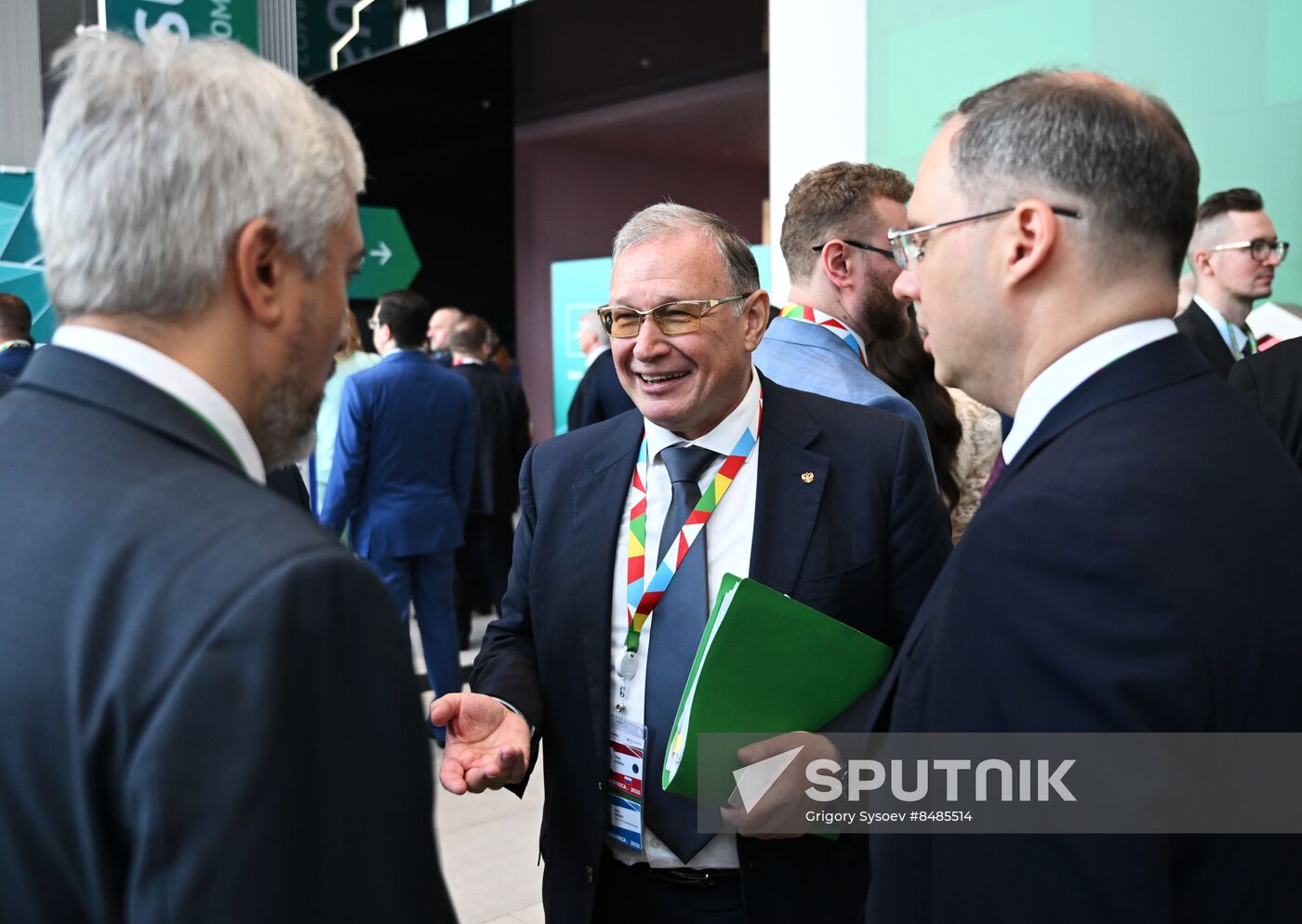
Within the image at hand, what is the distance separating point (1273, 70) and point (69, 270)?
4.29 metres

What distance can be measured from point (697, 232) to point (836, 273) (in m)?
0.72

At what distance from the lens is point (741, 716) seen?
4.71 ft

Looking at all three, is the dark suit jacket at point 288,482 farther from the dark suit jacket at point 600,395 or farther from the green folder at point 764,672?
the dark suit jacket at point 600,395

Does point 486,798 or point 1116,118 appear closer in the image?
point 1116,118

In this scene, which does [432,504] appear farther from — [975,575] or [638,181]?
[638,181]

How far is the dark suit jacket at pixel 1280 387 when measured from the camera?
246cm

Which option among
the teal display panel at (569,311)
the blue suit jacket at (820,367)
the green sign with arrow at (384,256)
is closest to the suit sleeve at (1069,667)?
the blue suit jacket at (820,367)

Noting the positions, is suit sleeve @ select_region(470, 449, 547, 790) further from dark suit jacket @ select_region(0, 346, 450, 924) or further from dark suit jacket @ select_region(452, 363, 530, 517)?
dark suit jacket @ select_region(452, 363, 530, 517)

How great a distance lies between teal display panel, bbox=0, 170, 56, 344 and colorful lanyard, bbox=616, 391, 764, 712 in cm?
735

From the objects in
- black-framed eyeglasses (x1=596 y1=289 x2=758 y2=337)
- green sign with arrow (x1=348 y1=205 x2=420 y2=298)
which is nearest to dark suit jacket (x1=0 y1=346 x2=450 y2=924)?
black-framed eyeglasses (x1=596 y1=289 x2=758 y2=337)

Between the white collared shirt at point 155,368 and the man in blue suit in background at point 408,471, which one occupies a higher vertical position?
the white collared shirt at point 155,368

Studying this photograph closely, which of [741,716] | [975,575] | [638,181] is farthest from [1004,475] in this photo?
[638,181]

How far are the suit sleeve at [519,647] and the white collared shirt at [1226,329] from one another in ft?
9.48

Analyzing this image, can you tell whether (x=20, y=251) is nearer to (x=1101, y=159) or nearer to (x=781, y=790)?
(x=781, y=790)
